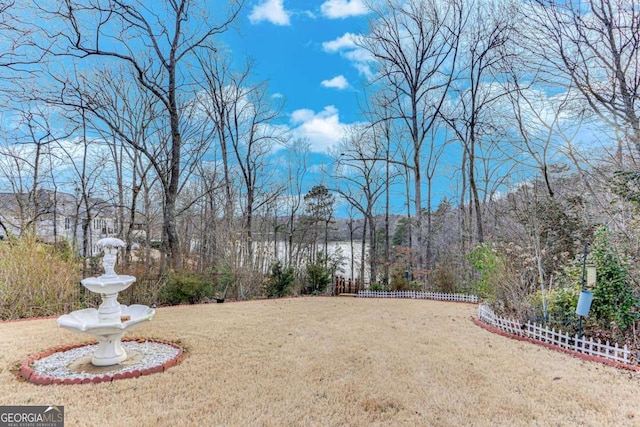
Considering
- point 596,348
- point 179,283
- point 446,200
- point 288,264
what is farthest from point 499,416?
point 446,200

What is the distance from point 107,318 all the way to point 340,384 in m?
2.63

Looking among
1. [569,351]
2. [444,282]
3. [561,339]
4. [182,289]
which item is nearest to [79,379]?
[182,289]

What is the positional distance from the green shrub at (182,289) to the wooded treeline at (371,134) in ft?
3.45

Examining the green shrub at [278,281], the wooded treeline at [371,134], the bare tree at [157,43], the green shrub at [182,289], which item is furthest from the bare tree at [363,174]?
the green shrub at [182,289]

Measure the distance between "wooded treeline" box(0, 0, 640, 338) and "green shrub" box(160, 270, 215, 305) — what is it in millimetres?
1051

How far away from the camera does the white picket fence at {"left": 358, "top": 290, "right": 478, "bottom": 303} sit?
984 centimetres

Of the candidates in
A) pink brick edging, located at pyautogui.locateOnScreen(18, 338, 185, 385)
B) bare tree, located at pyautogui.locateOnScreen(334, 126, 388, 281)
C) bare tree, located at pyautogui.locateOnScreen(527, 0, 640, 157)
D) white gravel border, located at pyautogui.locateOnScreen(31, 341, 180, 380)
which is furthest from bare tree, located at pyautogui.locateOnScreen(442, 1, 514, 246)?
pink brick edging, located at pyautogui.locateOnScreen(18, 338, 185, 385)

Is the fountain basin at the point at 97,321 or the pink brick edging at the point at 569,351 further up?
the fountain basin at the point at 97,321

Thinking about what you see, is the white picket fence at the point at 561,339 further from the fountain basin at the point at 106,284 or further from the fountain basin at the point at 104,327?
the fountain basin at the point at 106,284

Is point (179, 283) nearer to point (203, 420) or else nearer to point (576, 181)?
point (203, 420)

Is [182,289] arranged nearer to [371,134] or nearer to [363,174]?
[363,174]

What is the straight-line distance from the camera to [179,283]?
8.26 meters

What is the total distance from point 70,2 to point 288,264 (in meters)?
9.48

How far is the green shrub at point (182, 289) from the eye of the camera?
322 inches
